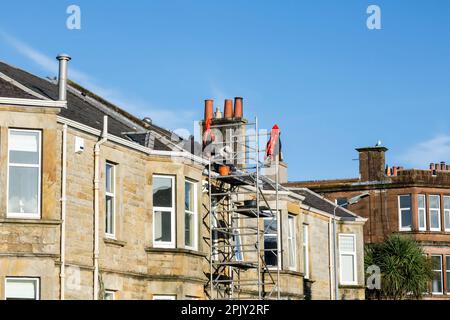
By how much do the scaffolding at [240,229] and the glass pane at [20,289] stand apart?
7.42 meters

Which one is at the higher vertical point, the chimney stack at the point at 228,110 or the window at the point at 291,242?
the chimney stack at the point at 228,110

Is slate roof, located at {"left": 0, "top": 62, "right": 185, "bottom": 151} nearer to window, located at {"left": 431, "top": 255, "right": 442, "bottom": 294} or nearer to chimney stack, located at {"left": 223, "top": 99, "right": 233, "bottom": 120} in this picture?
chimney stack, located at {"left": 223, "top": 99, "right": 233, "bottom": 120}

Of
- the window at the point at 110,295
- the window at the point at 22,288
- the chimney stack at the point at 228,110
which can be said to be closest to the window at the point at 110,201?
the window at the point at 110,295

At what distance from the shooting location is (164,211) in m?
Result: 26.3

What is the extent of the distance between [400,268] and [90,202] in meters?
27.4

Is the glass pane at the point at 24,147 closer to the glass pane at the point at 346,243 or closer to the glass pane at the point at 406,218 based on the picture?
the glass pane at the point at 346,243

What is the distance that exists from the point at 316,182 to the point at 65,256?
121ft

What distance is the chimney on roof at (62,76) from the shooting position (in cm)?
2353

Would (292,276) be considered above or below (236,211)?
below

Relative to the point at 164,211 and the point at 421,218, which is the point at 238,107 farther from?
the point at 421,218
